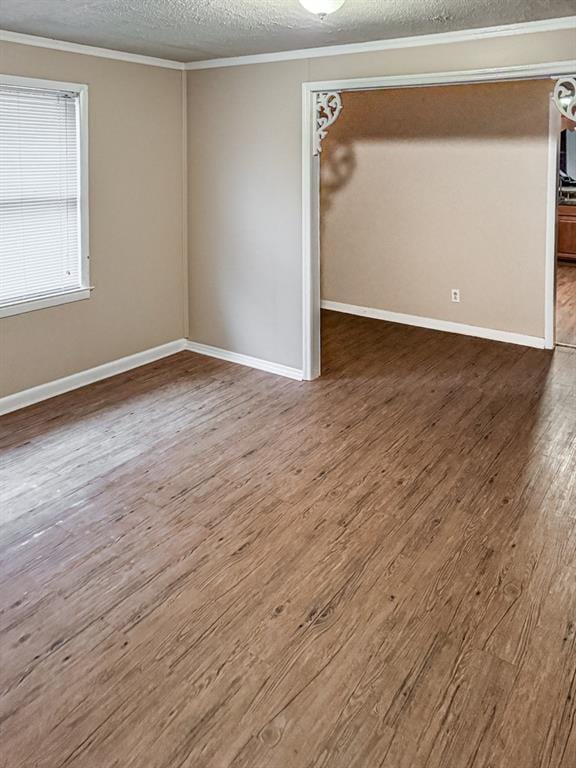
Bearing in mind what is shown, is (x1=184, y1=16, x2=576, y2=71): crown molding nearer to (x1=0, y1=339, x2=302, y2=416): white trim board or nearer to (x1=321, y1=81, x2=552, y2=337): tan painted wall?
(x1=321, y1=81, x2=552, y2=337): tan painted wall

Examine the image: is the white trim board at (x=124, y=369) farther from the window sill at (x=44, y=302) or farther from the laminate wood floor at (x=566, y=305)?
the laminate wood floor at (x=566, y=305)

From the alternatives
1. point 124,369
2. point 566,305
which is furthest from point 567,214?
point 124,369

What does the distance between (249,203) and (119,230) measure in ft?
3.17

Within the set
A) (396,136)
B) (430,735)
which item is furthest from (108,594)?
(396,136)

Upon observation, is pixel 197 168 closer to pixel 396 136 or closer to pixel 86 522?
pixel 396 136

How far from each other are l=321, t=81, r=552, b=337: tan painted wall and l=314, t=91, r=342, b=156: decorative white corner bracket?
166cm

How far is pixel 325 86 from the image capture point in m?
4.31

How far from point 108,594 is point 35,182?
2.82 metres

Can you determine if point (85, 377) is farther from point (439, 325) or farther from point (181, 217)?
point (439, 325)

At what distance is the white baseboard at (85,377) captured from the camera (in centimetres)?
431

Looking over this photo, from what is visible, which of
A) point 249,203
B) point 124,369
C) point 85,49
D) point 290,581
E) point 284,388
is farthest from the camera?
point 124,369

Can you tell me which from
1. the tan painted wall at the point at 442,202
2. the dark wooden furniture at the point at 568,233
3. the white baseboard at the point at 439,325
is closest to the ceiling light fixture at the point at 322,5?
the tan painted wall at the point at 442,202

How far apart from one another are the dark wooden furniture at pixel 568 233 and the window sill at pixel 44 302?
704 cm

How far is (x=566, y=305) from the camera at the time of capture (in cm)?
704
